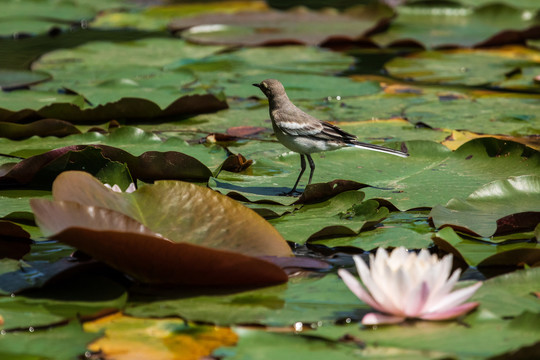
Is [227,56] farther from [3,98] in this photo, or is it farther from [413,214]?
[413,214]

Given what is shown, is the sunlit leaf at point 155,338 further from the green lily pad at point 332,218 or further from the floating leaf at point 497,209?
the floating leaf at point 497,209

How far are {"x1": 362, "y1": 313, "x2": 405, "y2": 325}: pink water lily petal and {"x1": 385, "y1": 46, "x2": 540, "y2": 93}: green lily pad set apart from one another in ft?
16.2

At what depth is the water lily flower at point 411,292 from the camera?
2.39 metres

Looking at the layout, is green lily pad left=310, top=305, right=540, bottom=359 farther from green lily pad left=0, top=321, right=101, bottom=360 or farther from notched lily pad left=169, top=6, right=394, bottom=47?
notched lily pad left=169, top=6, right=394, bottom=47

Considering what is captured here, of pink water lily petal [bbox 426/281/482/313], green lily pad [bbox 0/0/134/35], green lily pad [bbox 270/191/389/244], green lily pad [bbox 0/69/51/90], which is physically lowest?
green lily pad [bbox 270/191/389/244]

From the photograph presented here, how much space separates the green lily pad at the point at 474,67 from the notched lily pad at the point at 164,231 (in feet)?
14.9

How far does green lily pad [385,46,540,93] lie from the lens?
23.0ft

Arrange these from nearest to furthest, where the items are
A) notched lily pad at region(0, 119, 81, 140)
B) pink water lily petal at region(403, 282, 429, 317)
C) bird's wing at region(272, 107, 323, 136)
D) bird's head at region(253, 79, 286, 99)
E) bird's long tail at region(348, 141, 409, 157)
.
Result: 1. pink water lily petal at region(403, 282, 429, 317)
2. bird's long tail at region(348, 141, 409, 157)
3. bird's wing at region(272, 107, 323, 136)
4. notched lily pad at region(0, 119, 81, 140)
5. bird's head at region(253, 79, 286, 99)

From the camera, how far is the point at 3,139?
4887mm

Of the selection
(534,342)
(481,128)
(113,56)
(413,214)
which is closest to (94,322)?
(534,342)

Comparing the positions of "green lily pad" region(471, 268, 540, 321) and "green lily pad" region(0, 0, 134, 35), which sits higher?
"green lily pad" region(0, 0, 134, 35)

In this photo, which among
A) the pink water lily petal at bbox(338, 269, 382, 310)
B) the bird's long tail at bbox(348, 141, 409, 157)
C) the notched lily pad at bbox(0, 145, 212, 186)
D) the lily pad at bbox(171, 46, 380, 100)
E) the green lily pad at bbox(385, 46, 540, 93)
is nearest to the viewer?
the pink water lily petal at bbox(338, 269, 382, 310)

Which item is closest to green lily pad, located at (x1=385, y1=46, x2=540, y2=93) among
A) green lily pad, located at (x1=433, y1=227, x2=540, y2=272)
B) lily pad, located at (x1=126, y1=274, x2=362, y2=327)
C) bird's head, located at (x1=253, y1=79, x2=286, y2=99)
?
bird's head, located at (x1=253, y1=79, x2=286, y2=99)

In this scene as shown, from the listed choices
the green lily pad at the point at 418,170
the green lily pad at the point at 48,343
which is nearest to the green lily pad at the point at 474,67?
the green lily pad at the point at 418,170
